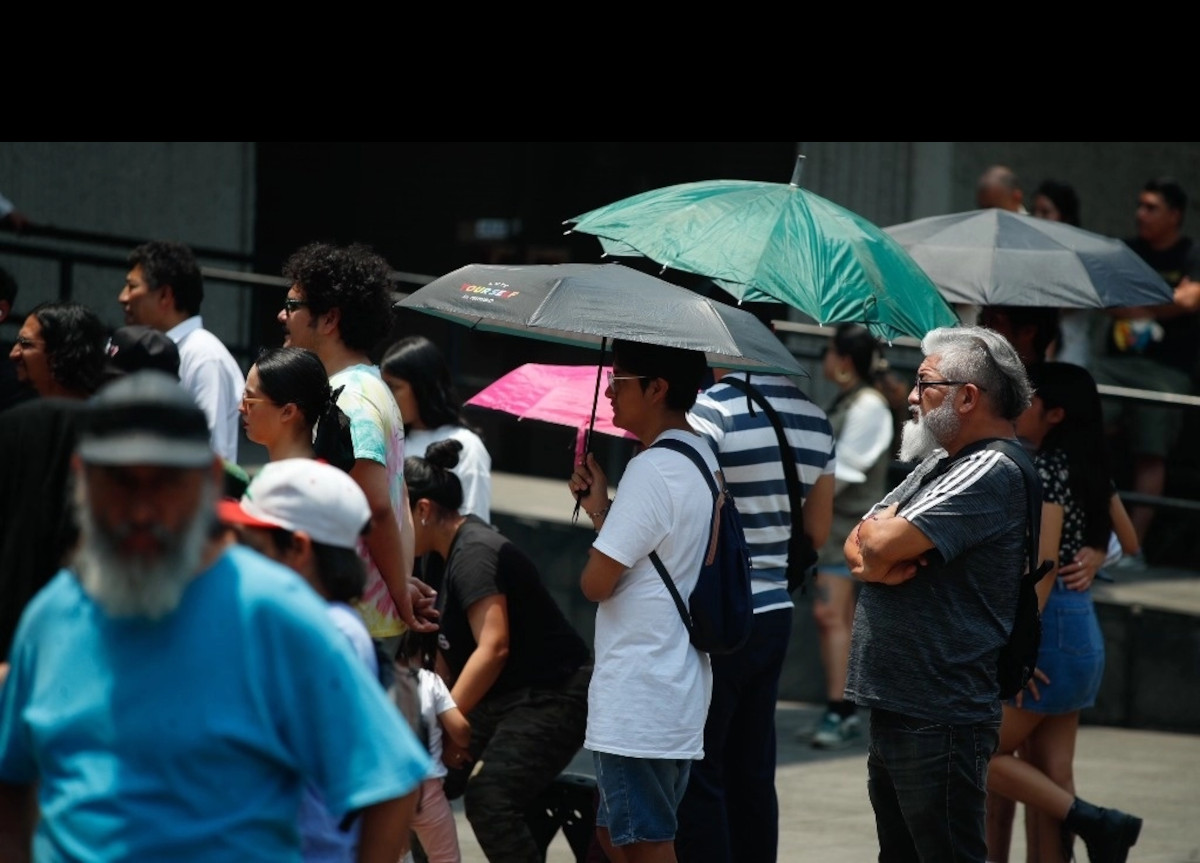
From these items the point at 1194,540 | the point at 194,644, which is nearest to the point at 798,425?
the point at 194,644

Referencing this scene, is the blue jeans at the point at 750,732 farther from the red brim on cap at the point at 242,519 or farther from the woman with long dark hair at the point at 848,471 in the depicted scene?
the woman with long dark hair at the point at 848,471

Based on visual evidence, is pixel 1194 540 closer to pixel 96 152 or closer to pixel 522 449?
pixel 522 449

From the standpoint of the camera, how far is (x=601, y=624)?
16.9 ft

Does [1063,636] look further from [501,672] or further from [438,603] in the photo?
[438,603]

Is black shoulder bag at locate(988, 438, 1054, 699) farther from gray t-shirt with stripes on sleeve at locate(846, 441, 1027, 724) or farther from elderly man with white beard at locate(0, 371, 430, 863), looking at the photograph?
elderly man with white beard at locate(0, 371, 430, 863)

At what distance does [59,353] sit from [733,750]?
2.47 metres

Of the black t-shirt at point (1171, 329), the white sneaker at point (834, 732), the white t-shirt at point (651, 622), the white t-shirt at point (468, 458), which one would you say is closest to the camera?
the white t-shirt at point (651, 622)

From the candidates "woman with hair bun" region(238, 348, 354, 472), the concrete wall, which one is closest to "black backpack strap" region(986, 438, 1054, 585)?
"woman with hair bun" region(238, 348, 354, 472)

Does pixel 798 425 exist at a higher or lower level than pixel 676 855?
higher

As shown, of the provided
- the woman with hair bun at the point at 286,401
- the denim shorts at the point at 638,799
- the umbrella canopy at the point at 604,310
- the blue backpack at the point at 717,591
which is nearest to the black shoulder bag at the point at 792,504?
the umbrella canopy at the point at 604,310

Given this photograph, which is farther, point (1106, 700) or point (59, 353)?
point (1106, 700)

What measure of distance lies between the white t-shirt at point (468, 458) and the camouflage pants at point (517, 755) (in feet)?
3.81

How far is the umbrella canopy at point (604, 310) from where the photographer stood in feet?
16.8

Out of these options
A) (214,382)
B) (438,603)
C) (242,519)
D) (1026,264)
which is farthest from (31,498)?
(1026,264)
